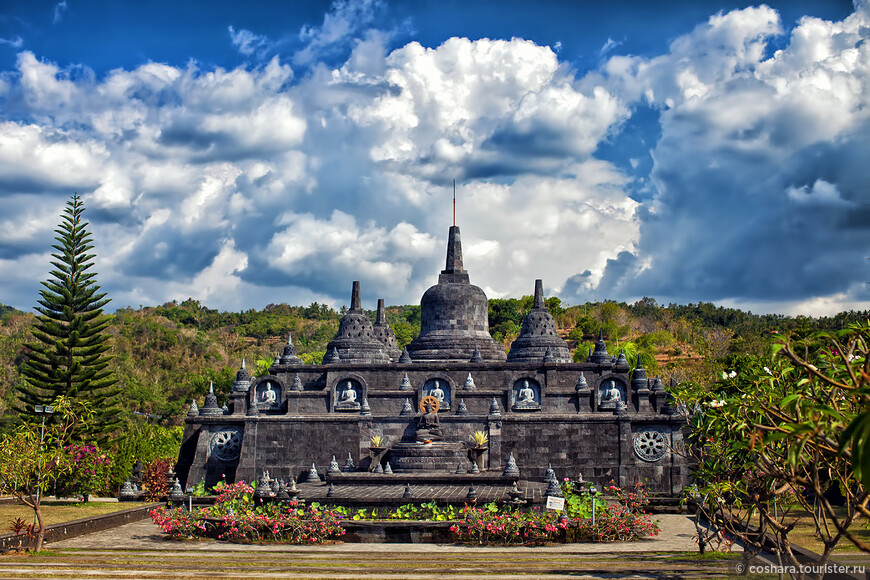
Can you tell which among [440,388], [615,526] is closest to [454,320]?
[440,388]

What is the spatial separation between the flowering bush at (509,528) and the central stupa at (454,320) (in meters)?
15.2

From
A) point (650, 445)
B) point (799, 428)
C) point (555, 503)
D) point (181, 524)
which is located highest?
point (799, 428)

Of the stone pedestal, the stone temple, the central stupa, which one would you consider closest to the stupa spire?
the central stupa

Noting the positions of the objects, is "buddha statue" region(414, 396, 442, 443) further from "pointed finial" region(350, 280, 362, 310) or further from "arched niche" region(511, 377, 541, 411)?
"pointed finial" region(350, 280, 362, 310)

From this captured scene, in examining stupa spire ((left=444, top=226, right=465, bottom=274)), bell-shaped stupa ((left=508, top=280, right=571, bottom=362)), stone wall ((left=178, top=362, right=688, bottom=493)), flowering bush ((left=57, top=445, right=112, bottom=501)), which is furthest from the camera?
stupa spire ((left=444, top=226, right=465, bottom=274))

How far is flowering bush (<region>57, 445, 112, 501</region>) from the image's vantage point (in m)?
25.4

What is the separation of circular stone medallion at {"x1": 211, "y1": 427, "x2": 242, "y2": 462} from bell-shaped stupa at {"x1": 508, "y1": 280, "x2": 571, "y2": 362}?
11952 millimetres

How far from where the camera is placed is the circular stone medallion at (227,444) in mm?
29188

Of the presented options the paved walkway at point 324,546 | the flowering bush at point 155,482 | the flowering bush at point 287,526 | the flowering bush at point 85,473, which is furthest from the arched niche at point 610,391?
the flowering bush at point 85,473

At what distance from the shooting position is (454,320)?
35.2m

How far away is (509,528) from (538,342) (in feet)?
54.5

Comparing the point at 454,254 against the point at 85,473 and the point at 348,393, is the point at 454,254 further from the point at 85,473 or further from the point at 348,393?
the point at 85,473

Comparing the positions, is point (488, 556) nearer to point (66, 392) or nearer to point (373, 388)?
point (373, 388)

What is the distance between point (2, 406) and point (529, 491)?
4565 centimetres
